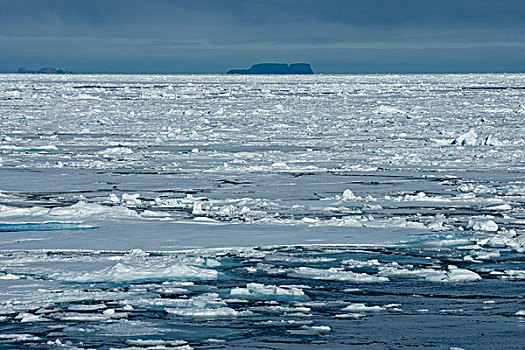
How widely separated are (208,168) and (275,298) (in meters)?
7.24

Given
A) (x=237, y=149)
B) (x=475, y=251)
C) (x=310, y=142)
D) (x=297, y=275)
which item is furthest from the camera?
(x=310, y=142)

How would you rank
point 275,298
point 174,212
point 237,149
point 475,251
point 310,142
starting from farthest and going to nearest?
point 310,142
point 237,149
point 174,212
point 475,251
point 275,298

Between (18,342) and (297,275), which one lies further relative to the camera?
(297,275)

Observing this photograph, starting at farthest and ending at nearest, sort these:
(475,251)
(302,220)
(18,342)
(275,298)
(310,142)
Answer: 1. (310,142)
2. (302,220)
3. (475,251)
4. (275,298)
5. (18,342)

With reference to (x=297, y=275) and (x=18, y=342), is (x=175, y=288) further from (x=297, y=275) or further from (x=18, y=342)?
(x=18, y=342)

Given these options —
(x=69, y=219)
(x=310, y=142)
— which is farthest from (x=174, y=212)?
(x=310, y=142)

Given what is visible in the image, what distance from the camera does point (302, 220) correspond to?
26.7 ft

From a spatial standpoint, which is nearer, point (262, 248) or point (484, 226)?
point (262, 248)

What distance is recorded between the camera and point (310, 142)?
16984 millimetres

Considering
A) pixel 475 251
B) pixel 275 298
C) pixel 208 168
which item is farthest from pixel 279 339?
pixel 208 168

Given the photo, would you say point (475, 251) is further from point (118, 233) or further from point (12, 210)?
point (12, 210)

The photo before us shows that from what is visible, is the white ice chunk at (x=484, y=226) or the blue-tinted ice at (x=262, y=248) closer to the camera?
the blue-tinted ice at (x=262, y=248)

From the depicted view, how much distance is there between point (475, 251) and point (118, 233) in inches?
114

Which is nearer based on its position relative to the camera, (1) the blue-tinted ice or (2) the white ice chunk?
(1) the blue-tinted ice
